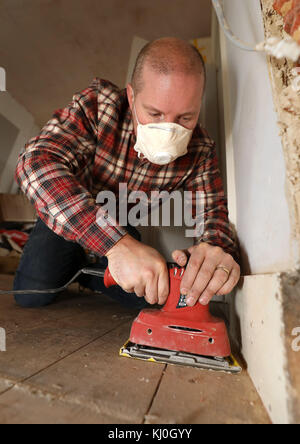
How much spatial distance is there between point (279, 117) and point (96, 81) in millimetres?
821

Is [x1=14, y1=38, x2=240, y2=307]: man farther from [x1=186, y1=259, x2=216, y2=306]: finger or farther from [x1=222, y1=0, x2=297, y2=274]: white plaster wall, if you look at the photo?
[x1=222, y1=0, x2=297, y2=274]: white plaster wall

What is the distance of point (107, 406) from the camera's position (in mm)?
480

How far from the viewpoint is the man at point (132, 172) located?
0.75m

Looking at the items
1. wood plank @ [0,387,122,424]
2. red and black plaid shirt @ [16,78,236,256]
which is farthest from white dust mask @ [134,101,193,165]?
wood plank @ [0,387,122,424]

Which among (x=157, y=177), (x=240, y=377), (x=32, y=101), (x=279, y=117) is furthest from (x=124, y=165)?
(x=32, y=101)

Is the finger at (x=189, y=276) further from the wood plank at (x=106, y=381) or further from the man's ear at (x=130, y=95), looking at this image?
the man's ear at (x=130, y=95)

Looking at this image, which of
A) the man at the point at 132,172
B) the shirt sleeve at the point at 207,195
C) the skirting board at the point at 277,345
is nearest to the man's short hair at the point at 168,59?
the man at the point at 132,172

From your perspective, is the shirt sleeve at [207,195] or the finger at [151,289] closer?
the finger at [151,289]

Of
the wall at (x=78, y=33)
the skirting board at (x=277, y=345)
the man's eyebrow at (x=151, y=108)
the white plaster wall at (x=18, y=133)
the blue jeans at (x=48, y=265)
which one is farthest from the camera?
the white plaster wall at (x=18, y=133)

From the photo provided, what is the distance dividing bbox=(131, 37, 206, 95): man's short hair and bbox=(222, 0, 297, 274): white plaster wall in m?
0.17

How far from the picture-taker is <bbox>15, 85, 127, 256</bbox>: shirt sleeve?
2.59 ft

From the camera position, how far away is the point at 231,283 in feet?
2.48

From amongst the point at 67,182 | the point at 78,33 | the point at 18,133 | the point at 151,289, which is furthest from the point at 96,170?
the point at 18,133
